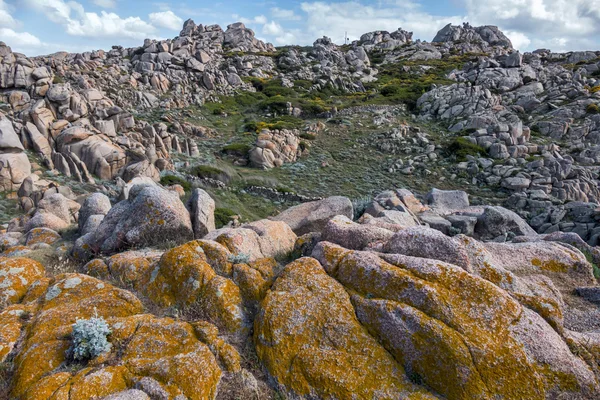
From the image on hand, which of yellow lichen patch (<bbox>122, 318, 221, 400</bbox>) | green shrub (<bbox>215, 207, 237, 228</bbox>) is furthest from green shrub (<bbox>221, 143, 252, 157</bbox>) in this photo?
yellow lichen patch (<bbox>122, 318, 221, 400</bbox>)

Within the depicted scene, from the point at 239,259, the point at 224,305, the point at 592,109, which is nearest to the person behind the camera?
the point at 224,305

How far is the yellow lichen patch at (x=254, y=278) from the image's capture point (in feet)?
29.8

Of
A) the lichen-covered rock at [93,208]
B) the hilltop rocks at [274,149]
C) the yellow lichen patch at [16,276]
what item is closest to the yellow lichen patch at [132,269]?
the yellow lichen patch at [16,276]

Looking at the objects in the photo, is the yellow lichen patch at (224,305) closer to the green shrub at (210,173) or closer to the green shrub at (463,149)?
the green shrub at (210,173)

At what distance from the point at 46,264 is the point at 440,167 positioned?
3899 cm

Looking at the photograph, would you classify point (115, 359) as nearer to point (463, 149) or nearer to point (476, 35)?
point (463, 149)

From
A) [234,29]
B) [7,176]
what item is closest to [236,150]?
[7,176]

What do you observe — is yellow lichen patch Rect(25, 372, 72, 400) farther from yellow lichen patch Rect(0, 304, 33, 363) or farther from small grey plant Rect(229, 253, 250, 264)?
small grey plant Rect(229, 253, 250, 264)

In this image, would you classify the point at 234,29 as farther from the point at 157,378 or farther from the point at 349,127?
the point at 157,378

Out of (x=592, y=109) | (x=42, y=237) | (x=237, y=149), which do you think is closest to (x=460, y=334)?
(x=42, y=237)

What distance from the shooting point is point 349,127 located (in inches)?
2218

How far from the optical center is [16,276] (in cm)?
992

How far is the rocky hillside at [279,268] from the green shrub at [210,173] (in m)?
0.20

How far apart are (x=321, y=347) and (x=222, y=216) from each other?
21.6 meters
